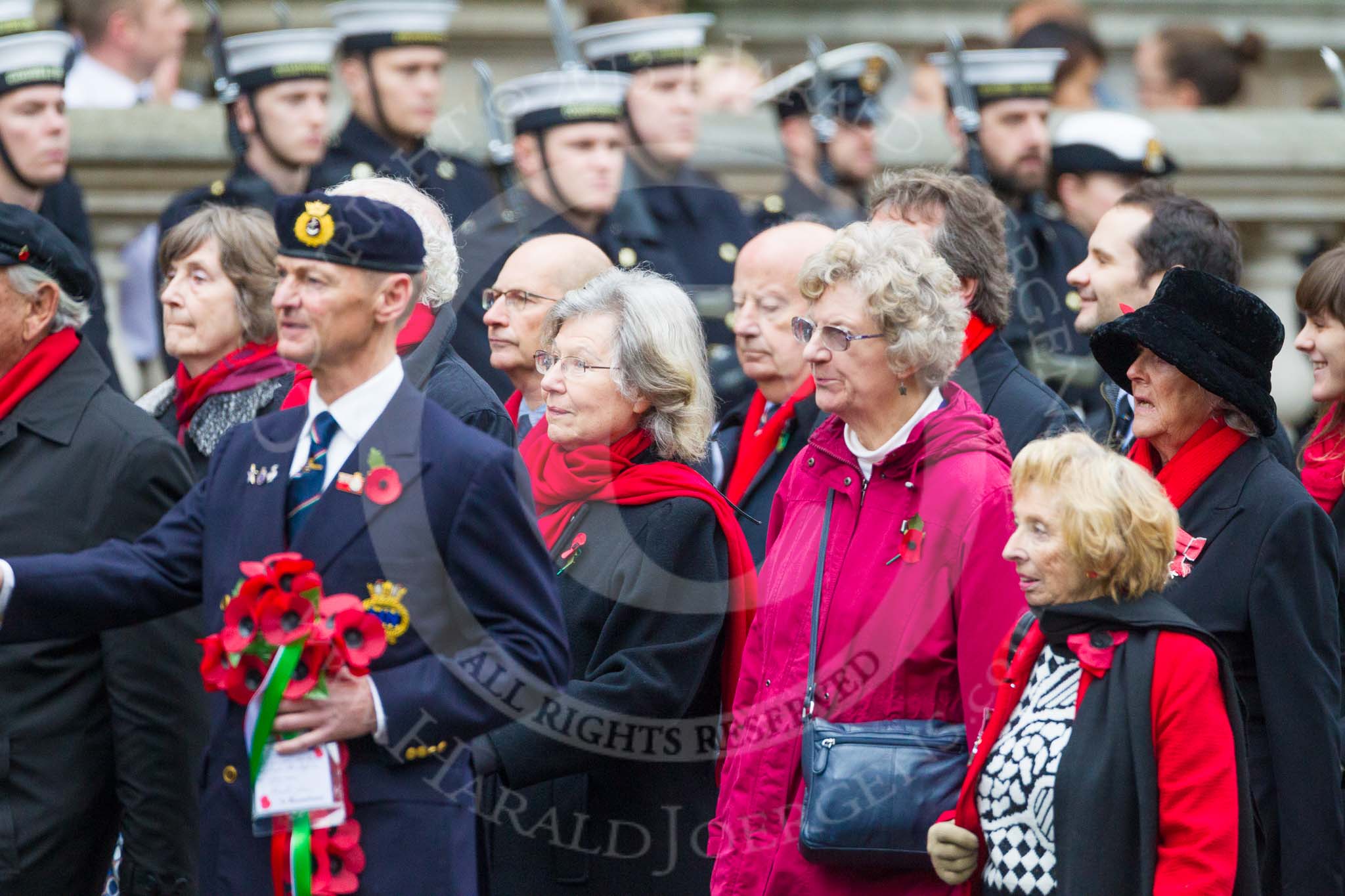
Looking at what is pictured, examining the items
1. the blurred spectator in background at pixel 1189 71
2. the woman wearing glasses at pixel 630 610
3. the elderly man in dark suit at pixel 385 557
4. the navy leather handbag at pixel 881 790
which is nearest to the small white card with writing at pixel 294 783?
the elderly man in dark suit at pixel 385 557

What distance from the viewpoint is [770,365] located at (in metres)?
5.54

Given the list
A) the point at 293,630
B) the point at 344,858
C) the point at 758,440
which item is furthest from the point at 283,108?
the point at 344,858

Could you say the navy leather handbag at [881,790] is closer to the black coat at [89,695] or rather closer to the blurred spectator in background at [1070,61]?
the black coat at [89,695]

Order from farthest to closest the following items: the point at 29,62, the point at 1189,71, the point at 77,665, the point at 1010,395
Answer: the point at 1189,71 → the point at 29,62 → the point at 1010,395 → the point at 77,665

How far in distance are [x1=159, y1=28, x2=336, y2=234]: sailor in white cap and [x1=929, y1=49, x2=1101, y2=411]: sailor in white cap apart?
8.66 feet

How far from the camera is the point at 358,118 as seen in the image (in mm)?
7930

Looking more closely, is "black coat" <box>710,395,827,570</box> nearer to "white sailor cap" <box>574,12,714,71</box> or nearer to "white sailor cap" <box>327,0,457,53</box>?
"white sailor cap" <box>574,12,714,71</box>

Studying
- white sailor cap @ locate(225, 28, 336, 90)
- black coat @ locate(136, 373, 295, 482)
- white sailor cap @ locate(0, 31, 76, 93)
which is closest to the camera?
black coat @ locate(136, 373, 295, 482)

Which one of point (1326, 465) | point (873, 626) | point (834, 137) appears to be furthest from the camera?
point (834, 137)

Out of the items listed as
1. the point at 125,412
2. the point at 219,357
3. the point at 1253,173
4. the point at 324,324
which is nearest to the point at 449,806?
the point at 324,324

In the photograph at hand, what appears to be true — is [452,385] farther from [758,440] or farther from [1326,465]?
[1326,465]

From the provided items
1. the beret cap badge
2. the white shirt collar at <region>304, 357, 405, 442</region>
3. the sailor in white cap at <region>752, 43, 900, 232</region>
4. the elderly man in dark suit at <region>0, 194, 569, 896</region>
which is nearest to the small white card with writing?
the elderly man in dark suit at <region>0, 194, 569, 896</region>

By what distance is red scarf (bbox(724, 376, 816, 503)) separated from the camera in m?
5.45

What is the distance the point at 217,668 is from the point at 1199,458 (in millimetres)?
2186
